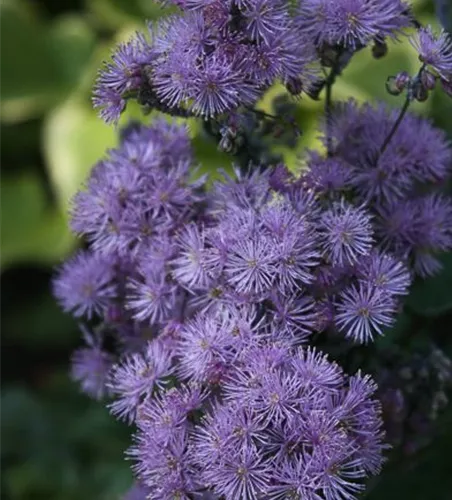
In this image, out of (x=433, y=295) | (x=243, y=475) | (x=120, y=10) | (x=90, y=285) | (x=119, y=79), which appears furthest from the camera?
(x=120, y=10)

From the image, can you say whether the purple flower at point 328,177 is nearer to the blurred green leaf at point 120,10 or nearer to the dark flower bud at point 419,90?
the dark flower bud at point 419,90

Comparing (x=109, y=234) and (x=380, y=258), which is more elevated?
(x=380, y=258)

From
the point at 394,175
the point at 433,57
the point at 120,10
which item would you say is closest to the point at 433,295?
the point at 394,175

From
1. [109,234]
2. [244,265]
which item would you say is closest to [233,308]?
[244,265]

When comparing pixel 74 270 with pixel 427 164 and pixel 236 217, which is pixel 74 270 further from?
pixel 427 164

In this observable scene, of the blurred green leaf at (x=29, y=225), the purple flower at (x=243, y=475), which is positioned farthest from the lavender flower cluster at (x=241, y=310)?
the blurred green leaf at (x=29, y=225)

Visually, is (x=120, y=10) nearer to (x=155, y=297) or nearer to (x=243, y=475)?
(x=155, y=297)

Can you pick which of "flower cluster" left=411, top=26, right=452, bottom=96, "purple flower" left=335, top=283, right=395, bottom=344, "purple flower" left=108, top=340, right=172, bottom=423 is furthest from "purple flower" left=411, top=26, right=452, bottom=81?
"purple flower" left=108, top=340, right=172, bottom=423
